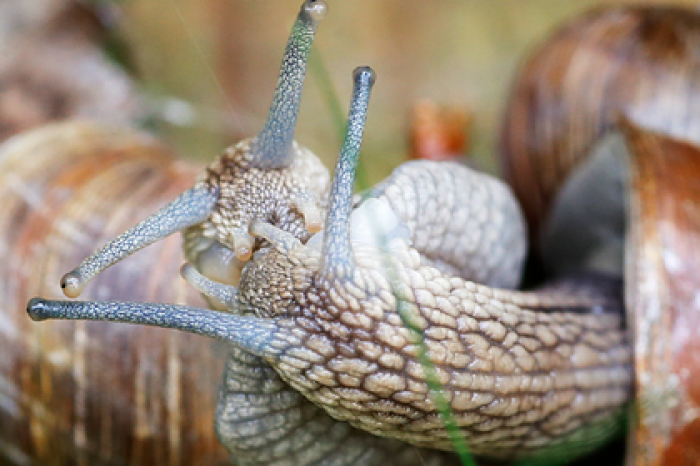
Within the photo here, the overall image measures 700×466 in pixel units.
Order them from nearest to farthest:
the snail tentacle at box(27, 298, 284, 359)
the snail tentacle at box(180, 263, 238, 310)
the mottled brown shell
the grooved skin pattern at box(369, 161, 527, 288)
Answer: the snail tentacle at box(27, 298, 284, 359), the snail tentacle at box(180, 263, 238, 310), the grooved skin pattern at box(369, 161, 527, 288), the mottled brown shell

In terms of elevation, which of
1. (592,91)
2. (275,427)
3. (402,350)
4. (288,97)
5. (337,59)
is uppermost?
(592,91)

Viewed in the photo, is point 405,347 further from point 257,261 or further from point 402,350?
point 257,261

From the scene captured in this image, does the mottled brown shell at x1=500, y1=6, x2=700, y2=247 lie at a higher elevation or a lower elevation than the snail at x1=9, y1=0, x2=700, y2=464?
higher

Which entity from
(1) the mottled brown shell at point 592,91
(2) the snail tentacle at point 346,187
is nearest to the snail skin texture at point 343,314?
(2) the snail tentacle at point 346,187

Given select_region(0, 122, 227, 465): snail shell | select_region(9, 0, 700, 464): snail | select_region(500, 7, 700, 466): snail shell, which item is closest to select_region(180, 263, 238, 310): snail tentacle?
select_region(9, 0, 700, 464): snail

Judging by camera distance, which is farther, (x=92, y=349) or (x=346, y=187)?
(x=92, y=349)

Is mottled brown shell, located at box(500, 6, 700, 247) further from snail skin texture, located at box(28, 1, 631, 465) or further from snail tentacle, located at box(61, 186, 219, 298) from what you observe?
snail tentacle, located at box(61, 186, 219, 298)

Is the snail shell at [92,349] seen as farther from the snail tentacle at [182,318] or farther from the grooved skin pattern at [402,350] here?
the snail tentacle at [182,318]

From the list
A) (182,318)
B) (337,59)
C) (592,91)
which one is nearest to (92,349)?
(182,318)
